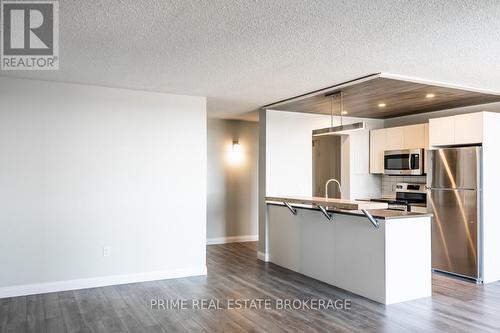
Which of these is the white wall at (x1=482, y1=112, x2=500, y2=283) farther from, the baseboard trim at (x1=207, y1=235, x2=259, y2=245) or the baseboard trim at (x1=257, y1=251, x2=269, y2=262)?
the baseboard trim at (x1=207, y1=235, x2=259, y2=245)

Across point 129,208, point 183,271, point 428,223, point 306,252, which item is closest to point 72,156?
point 129,208

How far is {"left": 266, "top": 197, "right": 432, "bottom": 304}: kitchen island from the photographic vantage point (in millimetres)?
4039

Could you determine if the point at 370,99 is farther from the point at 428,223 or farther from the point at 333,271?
the point at 333,271

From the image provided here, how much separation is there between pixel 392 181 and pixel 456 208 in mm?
1921

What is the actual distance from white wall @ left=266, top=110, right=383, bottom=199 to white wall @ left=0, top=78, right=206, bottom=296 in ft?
4.18

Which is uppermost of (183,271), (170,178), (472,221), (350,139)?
(350,139)

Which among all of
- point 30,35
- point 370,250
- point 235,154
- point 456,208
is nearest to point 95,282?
point 30,35

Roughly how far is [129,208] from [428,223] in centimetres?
349

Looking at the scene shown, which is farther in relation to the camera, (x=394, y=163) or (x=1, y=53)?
(x=394, y=163)

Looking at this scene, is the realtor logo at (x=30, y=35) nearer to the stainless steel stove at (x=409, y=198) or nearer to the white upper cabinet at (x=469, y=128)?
the white upper cabinet at (x=469, y=128)

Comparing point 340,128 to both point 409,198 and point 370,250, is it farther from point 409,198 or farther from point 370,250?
point 409,198

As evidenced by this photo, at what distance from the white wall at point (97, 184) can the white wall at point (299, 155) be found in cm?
128

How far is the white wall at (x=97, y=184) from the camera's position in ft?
14.3

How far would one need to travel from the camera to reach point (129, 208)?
4.91 metres
